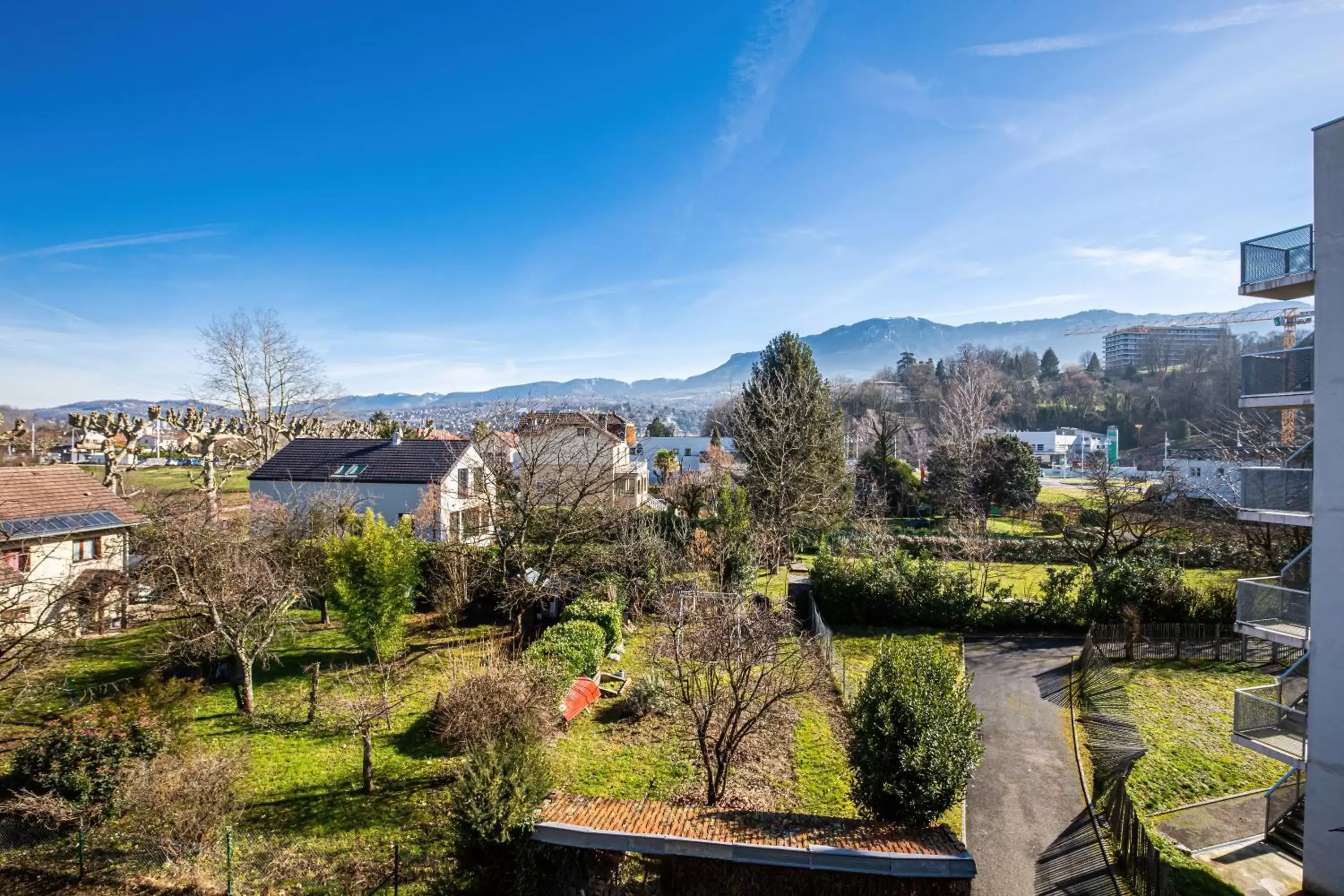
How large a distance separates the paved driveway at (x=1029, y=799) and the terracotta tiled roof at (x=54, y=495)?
83.3 feet

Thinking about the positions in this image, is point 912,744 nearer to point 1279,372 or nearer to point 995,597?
point 1279,372

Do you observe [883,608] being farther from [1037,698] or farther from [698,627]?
[698,627]

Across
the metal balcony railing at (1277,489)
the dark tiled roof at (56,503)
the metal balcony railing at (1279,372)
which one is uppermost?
the metal balcony railing at (1279,372)

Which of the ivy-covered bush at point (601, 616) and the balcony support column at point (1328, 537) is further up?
the balcony support column at point (1328, 537)

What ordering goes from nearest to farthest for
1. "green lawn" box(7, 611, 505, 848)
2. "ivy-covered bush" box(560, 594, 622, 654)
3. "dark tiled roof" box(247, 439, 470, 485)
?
"green lawn" box(7, 611, 505, 848) < "ivy-covered bush" box(560, 594, 622, 654) < "dark tiled roof" box(247, 439, 470, 485)

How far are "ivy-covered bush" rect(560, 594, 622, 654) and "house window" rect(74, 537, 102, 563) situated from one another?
1548 centimetres

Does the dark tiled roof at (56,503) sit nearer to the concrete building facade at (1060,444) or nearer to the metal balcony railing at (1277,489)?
the metal balcony railing at (1277,489)

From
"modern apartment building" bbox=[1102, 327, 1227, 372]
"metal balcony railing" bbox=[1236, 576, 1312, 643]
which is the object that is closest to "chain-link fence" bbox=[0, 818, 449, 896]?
"metal balcony railing" bbox=[1236, 576, 1312, 643]

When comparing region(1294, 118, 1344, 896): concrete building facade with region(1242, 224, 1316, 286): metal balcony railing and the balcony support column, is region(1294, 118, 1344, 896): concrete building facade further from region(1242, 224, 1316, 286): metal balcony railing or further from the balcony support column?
region(1242, 224, 1316, 286): metal balcony railing

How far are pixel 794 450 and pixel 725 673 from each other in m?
18.0

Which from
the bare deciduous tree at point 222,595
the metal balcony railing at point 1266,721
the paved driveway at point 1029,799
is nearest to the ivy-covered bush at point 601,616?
the bare deciduous tree at point 222,595

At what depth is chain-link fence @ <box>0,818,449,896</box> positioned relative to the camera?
8570mm

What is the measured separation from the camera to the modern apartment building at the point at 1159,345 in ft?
323

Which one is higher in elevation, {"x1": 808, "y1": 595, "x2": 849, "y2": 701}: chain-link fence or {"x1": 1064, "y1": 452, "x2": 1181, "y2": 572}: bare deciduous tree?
{"x1": 1064, "y1": 452, "x2": 1181, "y2": 572}: bare deciduous tree
